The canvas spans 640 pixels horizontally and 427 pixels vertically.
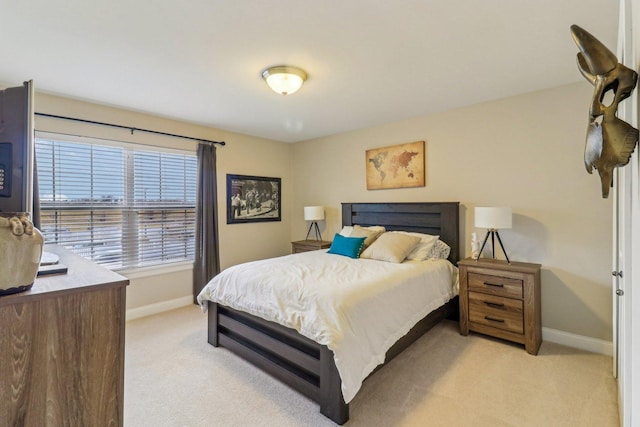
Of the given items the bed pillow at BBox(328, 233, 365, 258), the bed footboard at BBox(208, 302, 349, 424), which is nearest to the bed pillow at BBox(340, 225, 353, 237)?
the bed pillow at BBox(328, 233, 365, 258)

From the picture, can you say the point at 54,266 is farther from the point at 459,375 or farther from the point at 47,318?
the point at 459,375

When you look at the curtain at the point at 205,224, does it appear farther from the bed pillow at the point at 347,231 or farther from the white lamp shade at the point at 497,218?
the white lamp shade at the point at 497,218

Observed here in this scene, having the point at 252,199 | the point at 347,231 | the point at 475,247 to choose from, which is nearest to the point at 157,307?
the point at 252,199

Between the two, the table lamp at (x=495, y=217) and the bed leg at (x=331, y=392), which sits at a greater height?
the table lamp at (x=495, y=217)

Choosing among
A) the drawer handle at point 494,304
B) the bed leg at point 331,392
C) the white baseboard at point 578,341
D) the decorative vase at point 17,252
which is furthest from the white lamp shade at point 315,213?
the decorative vase at point 17,252

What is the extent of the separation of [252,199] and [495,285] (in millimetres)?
3454

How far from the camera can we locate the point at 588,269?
270cm

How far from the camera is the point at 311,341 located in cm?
200

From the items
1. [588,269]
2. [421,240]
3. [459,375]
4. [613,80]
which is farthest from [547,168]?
[613,80]

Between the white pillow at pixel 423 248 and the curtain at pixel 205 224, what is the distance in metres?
2.57

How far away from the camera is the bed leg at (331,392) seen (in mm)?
1812

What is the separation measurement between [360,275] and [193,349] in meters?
1.69

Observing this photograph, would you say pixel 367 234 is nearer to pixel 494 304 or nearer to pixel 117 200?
pixel 494 304

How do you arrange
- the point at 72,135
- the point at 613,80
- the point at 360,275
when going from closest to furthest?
the point at 613,80
the point at 360,275
the point at 72,135
